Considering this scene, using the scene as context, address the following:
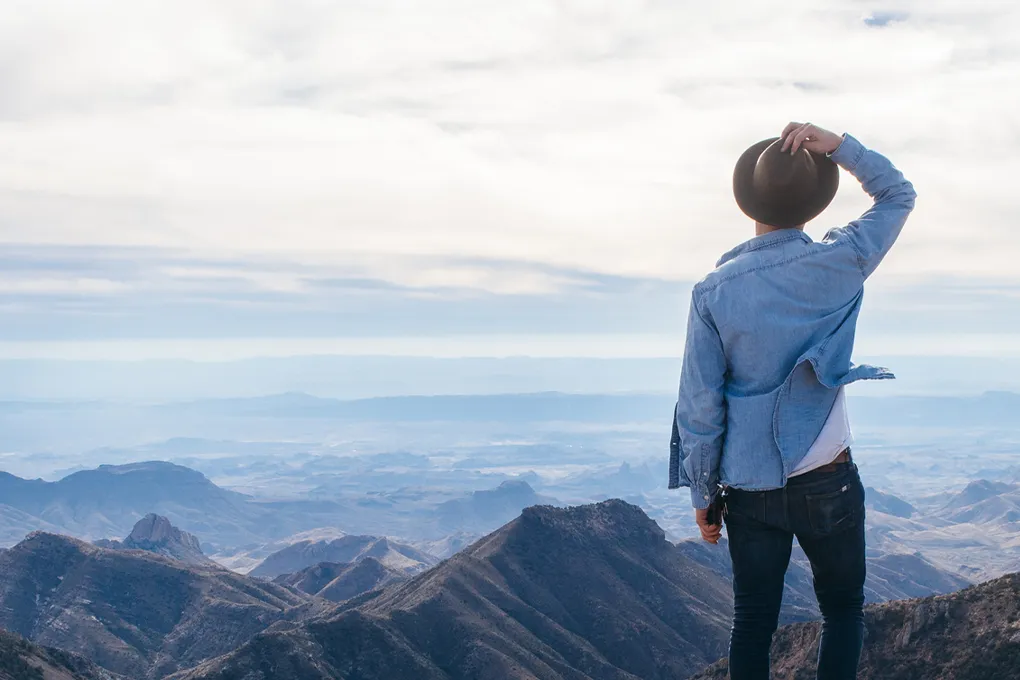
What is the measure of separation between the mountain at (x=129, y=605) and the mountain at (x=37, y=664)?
2327cm

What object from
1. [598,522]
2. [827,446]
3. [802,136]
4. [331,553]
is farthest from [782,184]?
[331,553]

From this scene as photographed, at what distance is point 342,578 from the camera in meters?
102

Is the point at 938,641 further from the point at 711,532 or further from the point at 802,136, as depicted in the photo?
the point at 802,136

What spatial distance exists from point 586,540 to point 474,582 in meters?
12.4

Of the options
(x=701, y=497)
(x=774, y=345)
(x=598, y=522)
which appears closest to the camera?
(x=774, y=345)

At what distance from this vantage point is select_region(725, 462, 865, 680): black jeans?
5.48 meters

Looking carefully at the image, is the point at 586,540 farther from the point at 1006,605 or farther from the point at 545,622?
the point at 1006,605

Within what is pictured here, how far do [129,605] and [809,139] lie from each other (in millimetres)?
73997

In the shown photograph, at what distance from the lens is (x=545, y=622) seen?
183 ft

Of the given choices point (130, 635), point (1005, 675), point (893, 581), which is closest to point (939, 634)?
point (1005, 675)

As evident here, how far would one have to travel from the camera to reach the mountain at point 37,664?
3297 cm

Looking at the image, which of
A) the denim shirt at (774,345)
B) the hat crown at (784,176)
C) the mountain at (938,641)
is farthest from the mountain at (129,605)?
the hat crown at (784,176)

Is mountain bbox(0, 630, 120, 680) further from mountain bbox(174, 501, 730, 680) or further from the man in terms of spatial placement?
the man

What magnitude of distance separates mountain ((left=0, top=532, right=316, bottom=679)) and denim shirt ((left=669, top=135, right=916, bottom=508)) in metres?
61.0
